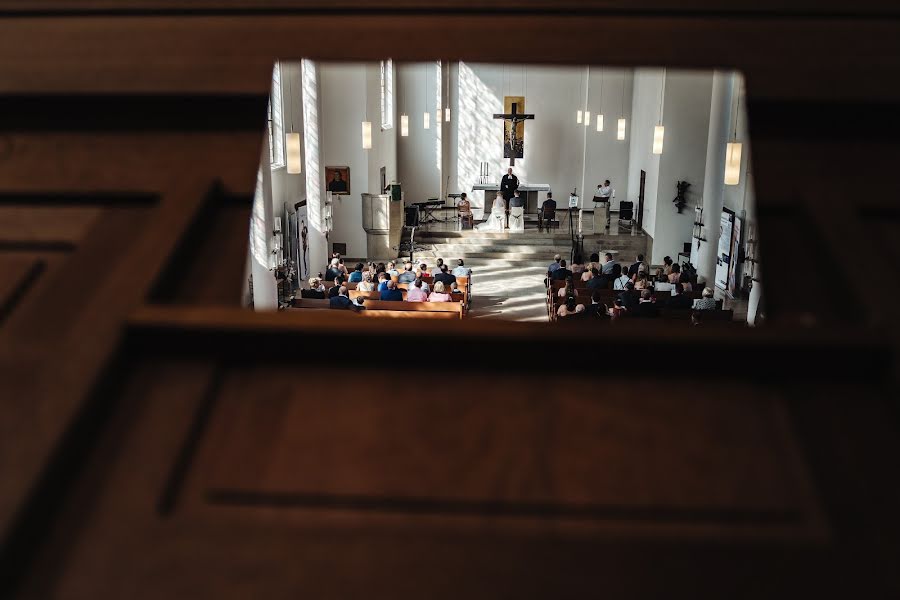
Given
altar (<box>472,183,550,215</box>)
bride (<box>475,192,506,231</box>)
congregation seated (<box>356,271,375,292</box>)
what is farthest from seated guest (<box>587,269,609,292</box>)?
altar (<box>472,183,550,215</box>)

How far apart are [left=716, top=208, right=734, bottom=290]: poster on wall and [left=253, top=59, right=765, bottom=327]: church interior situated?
4 centimetres

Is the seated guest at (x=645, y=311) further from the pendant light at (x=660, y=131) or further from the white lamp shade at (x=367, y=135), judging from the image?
the white lamp shade at (x=367, y=135)

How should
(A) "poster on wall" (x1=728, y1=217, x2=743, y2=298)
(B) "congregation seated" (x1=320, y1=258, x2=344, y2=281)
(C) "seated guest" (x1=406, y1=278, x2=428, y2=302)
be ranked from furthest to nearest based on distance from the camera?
(A) "poster on wall" (x1=728, y1=217, x2=743, y2=298) → (B) "congregation seated" (x1=320, y1=258, x2=344, y2=281) → (C) "seated guest" (x1=406, y1=278, x2=428, y2=302)

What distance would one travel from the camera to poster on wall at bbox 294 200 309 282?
555 inches

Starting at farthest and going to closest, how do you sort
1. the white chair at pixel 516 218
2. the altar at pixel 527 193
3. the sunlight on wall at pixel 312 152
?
the altar at pixel 527 193
the white chair at pixel 516 218
the sunlight on wall at pixel 312 152

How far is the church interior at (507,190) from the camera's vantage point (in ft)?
39.4

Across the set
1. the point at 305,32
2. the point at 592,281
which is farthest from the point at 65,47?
the point at 592,281

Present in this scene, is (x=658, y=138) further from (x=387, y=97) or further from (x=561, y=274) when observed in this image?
(x=387, y=97)

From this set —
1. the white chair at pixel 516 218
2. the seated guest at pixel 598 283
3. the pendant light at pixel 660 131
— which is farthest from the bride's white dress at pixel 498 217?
the seated guest at pixel 598 283

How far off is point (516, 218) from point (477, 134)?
4632 millimetres

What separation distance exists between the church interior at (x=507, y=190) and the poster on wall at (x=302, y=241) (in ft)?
0.20

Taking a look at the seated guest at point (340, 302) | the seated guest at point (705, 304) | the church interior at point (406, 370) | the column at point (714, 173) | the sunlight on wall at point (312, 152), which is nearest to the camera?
the church interior at point (406, 370)

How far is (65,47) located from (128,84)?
21cm

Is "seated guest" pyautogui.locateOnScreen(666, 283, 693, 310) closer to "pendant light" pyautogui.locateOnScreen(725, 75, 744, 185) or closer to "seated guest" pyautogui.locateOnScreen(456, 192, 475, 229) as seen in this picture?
"pendant light" pyautogui.locateOnScreen(725, 75, 744, 185)
